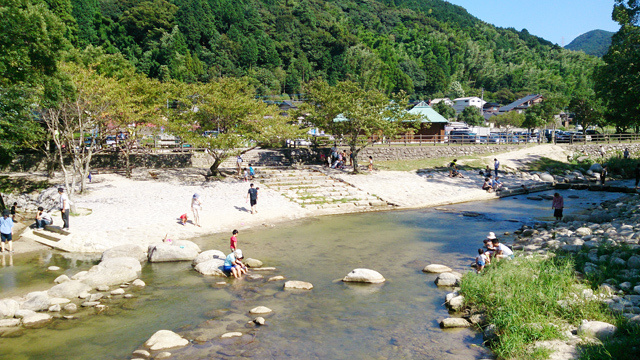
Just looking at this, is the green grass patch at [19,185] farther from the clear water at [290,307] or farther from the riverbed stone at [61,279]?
the riverbed stone at [61,279]

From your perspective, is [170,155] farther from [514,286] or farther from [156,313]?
[514,286]

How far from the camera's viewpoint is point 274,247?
62.5ft

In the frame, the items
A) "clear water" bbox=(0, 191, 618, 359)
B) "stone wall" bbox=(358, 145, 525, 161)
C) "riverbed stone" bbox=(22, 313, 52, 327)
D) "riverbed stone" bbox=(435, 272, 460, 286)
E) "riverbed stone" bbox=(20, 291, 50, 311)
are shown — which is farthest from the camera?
"stone wall" bbox=(358, 145, 525, 161)

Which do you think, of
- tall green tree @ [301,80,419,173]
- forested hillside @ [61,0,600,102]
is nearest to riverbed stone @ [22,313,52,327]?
tall green tree @ [301,80,419,173]

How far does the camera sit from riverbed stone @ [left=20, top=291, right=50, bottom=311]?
12.1 m

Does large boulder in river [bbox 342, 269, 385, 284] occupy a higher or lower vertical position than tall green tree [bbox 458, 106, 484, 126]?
lower

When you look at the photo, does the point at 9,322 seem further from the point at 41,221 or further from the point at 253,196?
the point at 253,196

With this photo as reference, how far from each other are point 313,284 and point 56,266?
30.6ft

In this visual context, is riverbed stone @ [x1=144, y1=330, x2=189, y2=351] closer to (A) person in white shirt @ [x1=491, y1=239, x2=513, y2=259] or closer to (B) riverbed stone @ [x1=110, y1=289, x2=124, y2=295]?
(B) riverbed stone @ [x1=110, y1=289, x2=124, y2=295]

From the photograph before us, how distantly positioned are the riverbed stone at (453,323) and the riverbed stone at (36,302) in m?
10.7

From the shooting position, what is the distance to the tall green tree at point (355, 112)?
33.3m

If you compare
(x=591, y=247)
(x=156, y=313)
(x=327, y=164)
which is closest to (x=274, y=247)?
(x=156, y=313)

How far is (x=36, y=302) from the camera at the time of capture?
12141 millimetres

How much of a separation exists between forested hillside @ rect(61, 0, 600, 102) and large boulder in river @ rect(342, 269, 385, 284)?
292ft
